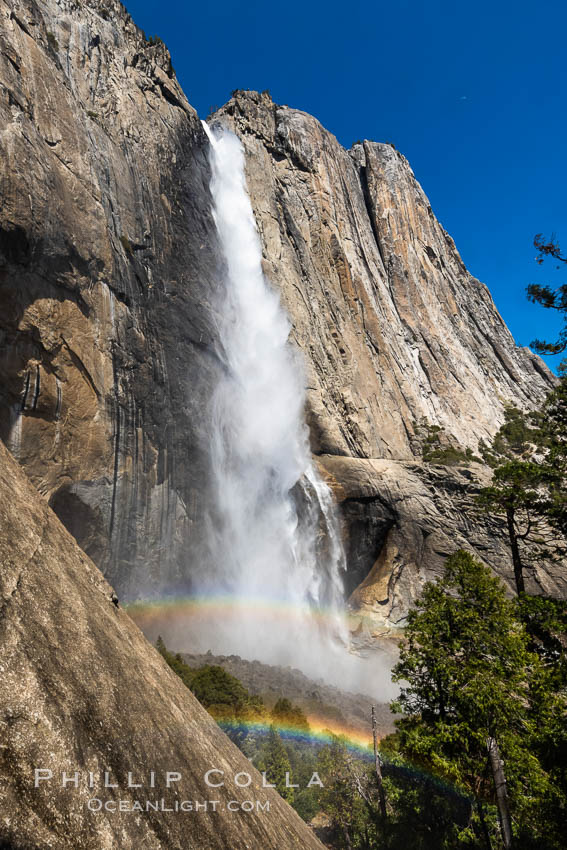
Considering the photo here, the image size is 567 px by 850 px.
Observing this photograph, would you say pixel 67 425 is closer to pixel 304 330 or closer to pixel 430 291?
pixel 304 330

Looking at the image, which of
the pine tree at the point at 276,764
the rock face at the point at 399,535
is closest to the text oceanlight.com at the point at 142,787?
the pine tree at the point at 276,764

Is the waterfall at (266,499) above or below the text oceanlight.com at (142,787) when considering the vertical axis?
above

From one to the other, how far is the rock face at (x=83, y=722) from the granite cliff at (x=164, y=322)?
55.9 ft

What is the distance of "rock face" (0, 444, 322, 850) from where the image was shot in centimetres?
191

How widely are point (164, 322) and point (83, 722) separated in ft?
83.9

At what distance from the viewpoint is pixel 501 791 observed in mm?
8406

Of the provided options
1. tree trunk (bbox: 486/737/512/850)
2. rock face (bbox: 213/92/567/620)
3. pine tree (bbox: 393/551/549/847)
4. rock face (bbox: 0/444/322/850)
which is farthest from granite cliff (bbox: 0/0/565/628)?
tree trunk (bbox: 486/737/512/850)

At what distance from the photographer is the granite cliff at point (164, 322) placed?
1895 cm

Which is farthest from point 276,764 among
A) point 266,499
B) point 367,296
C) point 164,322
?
point 367,296

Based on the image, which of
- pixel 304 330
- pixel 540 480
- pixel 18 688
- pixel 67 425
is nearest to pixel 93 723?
pixel 18 688

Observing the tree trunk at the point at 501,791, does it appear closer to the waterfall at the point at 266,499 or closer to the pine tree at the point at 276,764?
the pine tree at the point at 276,764

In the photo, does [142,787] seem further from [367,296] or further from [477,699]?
[367,296]

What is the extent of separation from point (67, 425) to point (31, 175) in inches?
398

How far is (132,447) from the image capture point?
22969 millimetres
